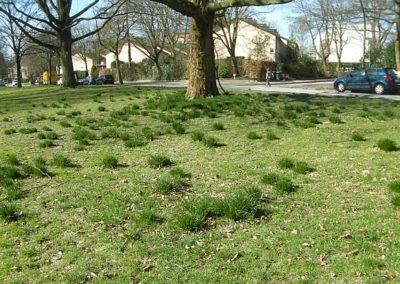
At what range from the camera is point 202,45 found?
15.9m

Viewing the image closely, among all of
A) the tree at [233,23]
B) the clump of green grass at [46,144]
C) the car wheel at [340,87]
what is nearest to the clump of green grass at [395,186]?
the clump of green grass at [46,144]

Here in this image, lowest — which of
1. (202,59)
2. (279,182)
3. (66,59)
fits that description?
(279,182)

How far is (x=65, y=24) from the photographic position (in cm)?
3350

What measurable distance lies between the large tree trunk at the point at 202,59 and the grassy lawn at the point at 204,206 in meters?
6.27

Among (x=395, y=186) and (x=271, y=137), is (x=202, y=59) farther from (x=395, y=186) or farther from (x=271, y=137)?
(x=395, y=186)

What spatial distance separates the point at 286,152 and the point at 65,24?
2935cm

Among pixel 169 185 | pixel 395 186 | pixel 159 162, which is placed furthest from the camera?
pixel 159 162

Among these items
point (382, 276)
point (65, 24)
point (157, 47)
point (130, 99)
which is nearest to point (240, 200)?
point (382, 276)

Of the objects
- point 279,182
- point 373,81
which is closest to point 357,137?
point 279,182

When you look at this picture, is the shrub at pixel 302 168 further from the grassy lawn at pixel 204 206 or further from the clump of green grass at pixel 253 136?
the clump of green grass at pixel 253 136

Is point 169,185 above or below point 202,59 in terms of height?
below

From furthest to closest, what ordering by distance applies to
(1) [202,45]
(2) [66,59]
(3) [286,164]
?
1. (2) [66,59]
2. (1) [202,45]
3. (3) [286,164]

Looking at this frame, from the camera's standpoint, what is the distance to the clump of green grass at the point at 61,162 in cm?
747

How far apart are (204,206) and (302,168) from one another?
202 centimetres
